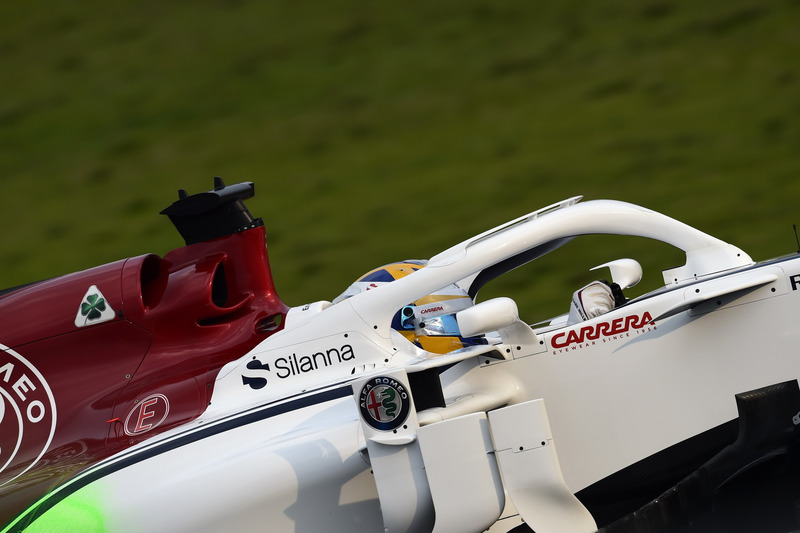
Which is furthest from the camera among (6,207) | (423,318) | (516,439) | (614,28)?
(614,28)

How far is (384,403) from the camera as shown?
274 centimetres

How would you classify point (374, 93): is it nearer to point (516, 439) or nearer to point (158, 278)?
point (158, 278)

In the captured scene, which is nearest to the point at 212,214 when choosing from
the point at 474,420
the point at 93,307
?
the point at 93,307

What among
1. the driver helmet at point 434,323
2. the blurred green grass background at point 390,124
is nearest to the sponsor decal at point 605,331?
the driver helmet at point 434,323

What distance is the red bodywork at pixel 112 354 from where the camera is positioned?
3404 mm

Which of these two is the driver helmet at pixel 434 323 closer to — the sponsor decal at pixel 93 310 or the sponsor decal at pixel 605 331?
the sponsor decal at pixel 605 331

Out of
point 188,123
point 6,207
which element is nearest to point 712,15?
point 188,123

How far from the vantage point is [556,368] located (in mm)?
3016

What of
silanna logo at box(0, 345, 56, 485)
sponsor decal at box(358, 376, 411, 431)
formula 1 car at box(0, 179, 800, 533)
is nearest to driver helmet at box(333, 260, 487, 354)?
formula 1 car at box(0, 179, 800, 533)

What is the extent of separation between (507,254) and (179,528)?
1.35 meters

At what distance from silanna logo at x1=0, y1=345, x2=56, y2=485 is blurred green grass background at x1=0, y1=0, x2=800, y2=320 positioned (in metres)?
3.42

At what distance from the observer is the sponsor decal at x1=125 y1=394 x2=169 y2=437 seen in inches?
131

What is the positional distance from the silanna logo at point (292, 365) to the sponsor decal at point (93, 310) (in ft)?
2.07

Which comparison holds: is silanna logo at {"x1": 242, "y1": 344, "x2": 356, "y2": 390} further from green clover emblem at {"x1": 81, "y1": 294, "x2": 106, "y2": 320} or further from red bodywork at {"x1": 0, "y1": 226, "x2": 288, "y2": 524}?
green clover emblem at {"x1": 81, "y1": 294, "x2": 106, "y2": 320}
